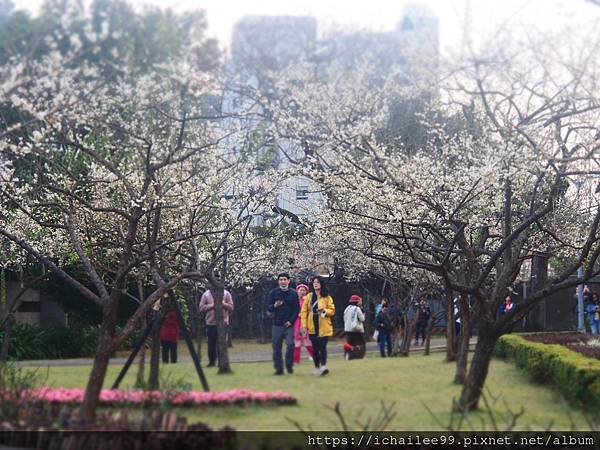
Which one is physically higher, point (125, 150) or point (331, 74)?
point (331, 74)

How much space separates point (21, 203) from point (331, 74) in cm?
443

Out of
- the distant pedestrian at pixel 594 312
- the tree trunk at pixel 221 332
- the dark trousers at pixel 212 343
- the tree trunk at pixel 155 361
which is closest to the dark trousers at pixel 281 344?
the tree trunk at pixel 221 332

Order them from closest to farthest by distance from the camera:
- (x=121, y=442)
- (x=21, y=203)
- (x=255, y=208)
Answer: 1. (x=121, y=442)
2. (x=21, y=203)
3. (x=255, y=208)

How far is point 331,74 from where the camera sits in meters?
12.7

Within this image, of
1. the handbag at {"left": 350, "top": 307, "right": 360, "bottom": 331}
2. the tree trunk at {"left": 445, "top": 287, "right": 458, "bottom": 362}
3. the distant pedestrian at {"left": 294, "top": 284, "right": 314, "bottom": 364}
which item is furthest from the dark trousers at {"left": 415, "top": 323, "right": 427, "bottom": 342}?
the distant pedestrian at {"left": 294, "top": 284, "right": 314, "bottom": 364}

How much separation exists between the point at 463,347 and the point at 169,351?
3366mm

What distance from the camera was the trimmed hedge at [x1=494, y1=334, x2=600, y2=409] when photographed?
1017 cm

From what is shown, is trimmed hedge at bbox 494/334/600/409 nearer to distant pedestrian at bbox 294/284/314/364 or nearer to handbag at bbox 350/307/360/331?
distant pedestrian at bbox 294/284/314/364

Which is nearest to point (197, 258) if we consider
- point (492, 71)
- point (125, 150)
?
point (125, 150)

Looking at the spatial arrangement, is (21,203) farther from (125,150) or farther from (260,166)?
(260,166)

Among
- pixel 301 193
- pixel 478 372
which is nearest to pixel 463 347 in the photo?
pixel 478 372

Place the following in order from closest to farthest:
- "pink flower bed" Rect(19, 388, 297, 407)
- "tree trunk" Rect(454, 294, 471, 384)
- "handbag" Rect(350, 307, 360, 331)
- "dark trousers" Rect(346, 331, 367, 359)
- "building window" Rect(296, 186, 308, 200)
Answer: "pink flower bed" Rect(19, 388, 297, 407) → "tree trunk" Rect(454, 294, 471, 384) → "dark trousers" Rect(346, 331, 367, 359) → "handbag" Rect(350, 307, 360, 331) → "building window" Rect(296, 186, 308, 200)

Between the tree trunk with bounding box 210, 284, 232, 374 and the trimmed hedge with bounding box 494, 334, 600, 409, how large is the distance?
11.0ft

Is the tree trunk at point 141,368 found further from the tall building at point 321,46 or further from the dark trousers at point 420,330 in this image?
the dark trousers at point 420,330
